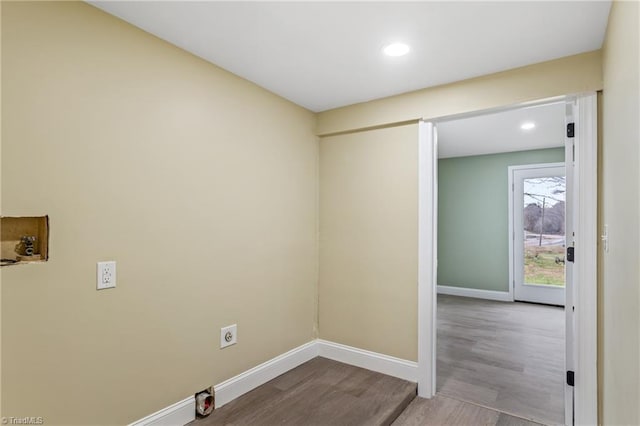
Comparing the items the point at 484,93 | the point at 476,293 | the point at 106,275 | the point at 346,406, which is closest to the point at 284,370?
the point at 346,406

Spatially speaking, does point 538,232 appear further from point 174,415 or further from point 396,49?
point 174,415

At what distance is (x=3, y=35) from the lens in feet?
4.71

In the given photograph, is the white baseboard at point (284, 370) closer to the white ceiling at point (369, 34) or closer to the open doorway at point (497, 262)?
the open doorway at point (497, 262)

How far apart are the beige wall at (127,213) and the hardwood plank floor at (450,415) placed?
1117 millimetres

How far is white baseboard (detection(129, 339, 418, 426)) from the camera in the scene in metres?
2.05

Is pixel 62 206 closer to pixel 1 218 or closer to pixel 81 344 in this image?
pixel 1 218

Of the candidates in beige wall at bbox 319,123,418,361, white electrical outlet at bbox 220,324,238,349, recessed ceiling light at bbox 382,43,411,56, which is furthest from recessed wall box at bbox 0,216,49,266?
beige wall at bbox 319,123,418,361

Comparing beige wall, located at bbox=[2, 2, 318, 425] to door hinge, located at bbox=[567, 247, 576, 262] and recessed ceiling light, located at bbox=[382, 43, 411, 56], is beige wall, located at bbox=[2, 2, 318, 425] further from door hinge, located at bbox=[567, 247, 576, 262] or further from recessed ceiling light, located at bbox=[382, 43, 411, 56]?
door hinge, located at bbox=[567, 247, 576, 262]

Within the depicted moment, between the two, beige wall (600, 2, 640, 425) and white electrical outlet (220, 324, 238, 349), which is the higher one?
beige wall (600, 2, 640, 425)

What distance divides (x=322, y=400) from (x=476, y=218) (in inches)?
181

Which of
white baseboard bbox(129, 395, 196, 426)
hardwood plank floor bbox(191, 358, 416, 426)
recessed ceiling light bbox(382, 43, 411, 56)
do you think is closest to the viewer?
white baseboard bbox(129, 395, 196, 426)

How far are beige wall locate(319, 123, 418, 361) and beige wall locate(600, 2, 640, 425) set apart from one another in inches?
46.4

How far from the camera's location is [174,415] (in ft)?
6.73

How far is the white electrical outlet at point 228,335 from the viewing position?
7.81ft
